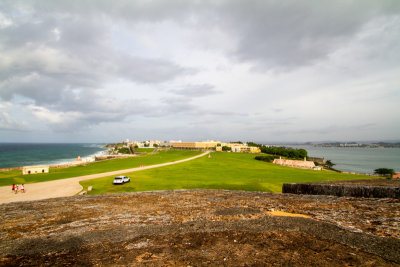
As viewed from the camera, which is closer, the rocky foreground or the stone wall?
the rocky foreground

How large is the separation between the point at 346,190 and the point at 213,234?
11.2m

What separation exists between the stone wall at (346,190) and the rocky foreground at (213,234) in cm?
107

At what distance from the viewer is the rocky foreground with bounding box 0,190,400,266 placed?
607 centimetres

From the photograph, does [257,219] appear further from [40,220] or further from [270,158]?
[270,158]

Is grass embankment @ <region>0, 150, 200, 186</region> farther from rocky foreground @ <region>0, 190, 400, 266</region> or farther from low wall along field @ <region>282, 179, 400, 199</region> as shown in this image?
low wall along field @ <region>282, 179, 400, 199</region>

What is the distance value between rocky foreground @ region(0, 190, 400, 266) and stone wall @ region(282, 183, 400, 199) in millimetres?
1073

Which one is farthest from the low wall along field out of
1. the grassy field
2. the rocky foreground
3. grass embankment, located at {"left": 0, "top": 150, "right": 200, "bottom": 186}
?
grass embankment, located at {"left": 0, "top": 150, "right": 200, "bottom": 186}

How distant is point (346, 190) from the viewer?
13422 mm

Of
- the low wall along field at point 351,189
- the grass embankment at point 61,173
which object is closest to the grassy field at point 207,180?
the low wall along field at point 351,189

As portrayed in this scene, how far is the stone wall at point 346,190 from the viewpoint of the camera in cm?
1181

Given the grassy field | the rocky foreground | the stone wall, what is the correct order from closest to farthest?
1. the rocky foreground
2. the stone wall
3. the grassy field

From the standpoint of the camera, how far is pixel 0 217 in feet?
39.7

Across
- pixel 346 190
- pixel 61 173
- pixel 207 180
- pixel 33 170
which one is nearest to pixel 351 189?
pixel 346 190

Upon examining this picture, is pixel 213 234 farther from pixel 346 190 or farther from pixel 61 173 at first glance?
pixel 61 173
